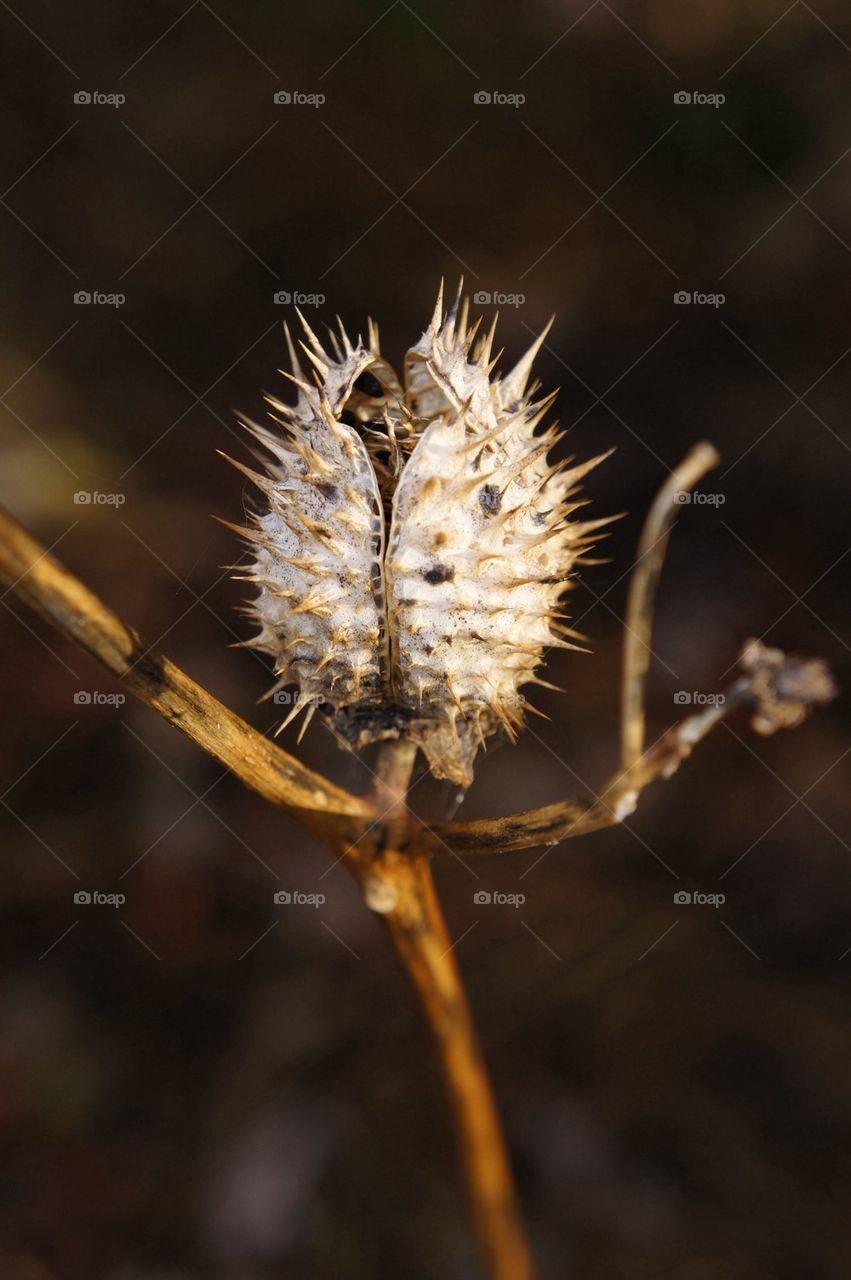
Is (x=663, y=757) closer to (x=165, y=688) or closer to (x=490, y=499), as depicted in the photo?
(x=490, y=499)

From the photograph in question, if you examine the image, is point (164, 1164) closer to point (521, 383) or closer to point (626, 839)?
point (626, 839)

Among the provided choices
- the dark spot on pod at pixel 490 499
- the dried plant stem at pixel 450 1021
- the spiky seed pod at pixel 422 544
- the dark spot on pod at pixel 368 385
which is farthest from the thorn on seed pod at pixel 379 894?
the dark spot on pod at pixel 368 385

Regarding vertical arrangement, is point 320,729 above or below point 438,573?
below

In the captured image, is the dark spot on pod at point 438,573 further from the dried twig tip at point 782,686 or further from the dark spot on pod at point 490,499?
the dried twig tip at point 782,686

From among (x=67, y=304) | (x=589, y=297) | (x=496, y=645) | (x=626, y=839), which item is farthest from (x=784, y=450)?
(x=67, y=304)

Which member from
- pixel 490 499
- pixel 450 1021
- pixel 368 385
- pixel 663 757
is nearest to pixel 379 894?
pixel 450 1021

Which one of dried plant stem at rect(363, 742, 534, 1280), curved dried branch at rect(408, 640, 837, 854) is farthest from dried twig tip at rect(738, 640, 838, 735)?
dried plant stem at rect(363, 742, 534, 1280)
